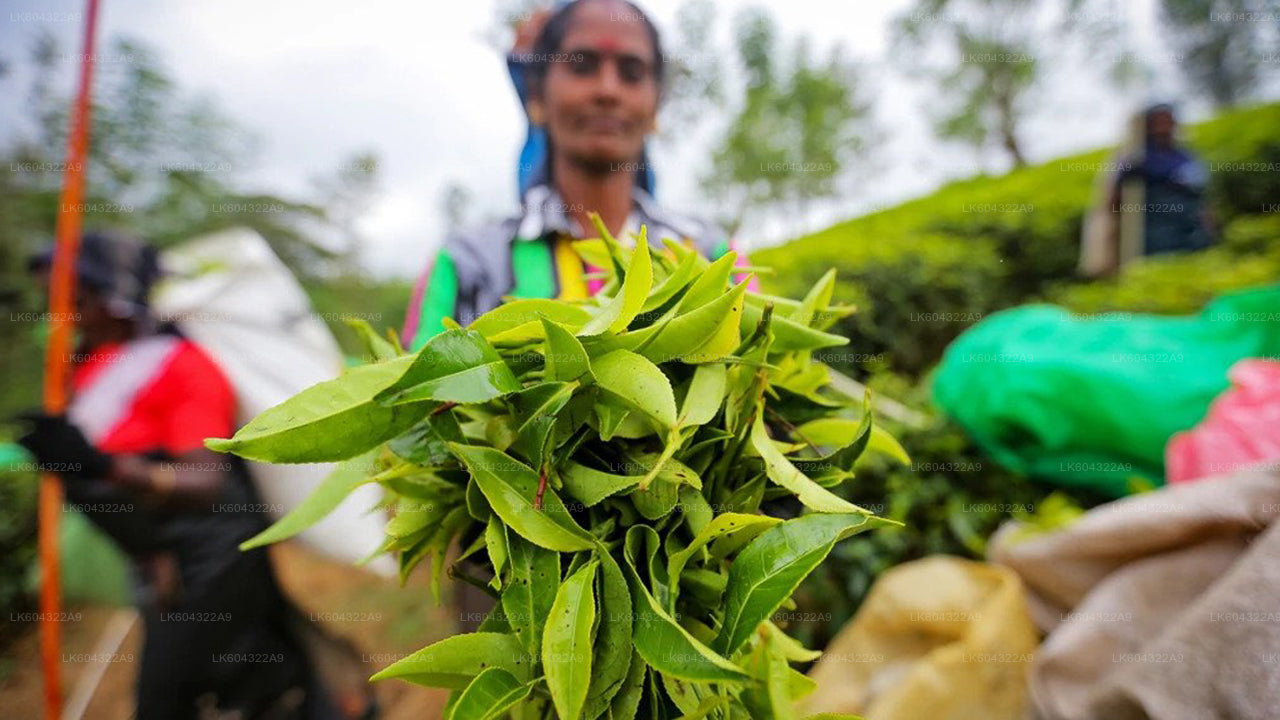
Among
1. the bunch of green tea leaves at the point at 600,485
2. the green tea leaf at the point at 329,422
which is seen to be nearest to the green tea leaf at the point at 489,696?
the bunch of green tea leaves at the point at 600,485

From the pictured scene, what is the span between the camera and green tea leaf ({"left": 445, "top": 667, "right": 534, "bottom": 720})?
0.55m

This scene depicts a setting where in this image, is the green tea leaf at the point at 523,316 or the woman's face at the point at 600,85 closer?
the green tea leaf at the point at 523,316

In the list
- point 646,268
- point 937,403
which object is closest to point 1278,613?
point 646,268

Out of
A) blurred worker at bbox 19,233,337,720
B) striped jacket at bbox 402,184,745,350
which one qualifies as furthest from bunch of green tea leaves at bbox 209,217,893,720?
blurred worker at bbox 19,233,337,720

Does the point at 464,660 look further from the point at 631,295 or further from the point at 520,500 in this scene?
the point at 631,295

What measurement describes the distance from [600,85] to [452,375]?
1.35 meters

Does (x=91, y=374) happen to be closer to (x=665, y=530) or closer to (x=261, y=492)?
(x=261, y=492)

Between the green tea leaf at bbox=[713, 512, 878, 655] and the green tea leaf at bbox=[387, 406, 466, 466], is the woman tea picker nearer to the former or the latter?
the green tea leaf at bbox=[387, 406, 466, 466]

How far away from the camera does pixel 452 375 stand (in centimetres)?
55

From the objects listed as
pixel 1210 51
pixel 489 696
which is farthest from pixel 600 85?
pixel 1210 51

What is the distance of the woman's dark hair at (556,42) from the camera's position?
1688mm

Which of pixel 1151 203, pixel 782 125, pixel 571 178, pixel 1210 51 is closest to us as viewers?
pixel 571 178

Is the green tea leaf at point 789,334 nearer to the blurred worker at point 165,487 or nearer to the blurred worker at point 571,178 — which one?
the blurred worker at point 571,178

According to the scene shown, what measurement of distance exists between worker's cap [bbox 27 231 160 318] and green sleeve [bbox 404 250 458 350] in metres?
1.45
